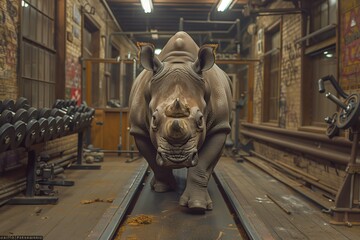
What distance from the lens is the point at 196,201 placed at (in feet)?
9.59

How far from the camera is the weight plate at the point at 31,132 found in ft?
12.1

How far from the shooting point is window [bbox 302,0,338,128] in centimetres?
569

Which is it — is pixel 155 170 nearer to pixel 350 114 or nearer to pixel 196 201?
pixel 196 201

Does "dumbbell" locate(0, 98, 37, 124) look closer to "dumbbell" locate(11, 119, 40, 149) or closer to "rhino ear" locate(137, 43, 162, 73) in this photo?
"dumbbell" locate(11, 119, 40, 149)

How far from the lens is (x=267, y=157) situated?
8.00 meters

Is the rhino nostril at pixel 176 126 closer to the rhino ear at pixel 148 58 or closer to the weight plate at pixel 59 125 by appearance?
the rhino ear at pixel 148 58

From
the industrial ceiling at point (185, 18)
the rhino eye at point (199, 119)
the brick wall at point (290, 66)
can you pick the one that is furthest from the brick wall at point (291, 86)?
the rhino eye at point (199, 119)

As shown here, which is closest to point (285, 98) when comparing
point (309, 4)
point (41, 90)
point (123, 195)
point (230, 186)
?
point (309, 4)

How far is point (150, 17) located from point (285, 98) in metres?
5.50

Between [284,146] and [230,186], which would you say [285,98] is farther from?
[230,186]

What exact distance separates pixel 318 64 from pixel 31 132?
15.1 ft

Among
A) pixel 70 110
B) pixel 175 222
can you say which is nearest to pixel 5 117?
pixel 175 222


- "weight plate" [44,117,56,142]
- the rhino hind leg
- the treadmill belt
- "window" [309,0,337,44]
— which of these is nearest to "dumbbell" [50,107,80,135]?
"weight plate" [44,117,56,142]

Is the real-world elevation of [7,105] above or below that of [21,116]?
above
